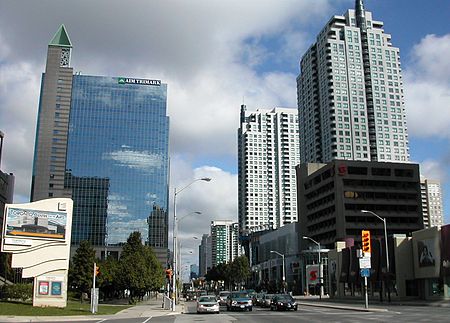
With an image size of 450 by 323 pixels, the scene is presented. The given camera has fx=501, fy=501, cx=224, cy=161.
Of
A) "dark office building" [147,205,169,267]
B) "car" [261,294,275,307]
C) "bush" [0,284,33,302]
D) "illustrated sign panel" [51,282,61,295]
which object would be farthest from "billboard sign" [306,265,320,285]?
"dark office building" [147,205,169,267]

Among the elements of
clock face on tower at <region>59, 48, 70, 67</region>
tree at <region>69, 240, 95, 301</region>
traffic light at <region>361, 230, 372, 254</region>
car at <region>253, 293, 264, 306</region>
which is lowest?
car at <region>253, 293, 264, 306</region>

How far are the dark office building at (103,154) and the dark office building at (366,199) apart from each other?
2826 inches

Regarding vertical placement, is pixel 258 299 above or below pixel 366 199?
below

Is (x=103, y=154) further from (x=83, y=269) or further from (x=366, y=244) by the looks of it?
(x=366, y=244)

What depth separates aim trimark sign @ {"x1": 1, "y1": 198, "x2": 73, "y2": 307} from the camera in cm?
4300

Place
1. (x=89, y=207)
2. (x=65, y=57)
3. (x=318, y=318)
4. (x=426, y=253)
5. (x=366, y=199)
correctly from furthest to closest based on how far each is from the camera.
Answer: (x=65, y=57)
(x=89, y=207)
(x=366, y=199)
(x=426, y=253)
(x=318, y=318)

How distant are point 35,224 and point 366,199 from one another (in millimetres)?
98481

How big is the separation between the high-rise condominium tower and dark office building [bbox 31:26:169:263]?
192ft

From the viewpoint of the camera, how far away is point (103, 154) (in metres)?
179

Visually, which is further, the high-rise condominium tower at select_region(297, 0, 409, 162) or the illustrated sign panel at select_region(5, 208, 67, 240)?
the high-rise condominium tower at select_region(297, 0, 409, 162)

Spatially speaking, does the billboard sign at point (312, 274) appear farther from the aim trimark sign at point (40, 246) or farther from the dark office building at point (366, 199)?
the aim trimark sign at point (40, 246)

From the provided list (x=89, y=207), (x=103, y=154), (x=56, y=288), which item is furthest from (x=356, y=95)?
(x=56, y=288)

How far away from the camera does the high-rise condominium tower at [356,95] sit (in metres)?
179

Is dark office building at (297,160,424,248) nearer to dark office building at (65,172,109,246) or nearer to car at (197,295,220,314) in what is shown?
dark office building at (65,172,109,246)
